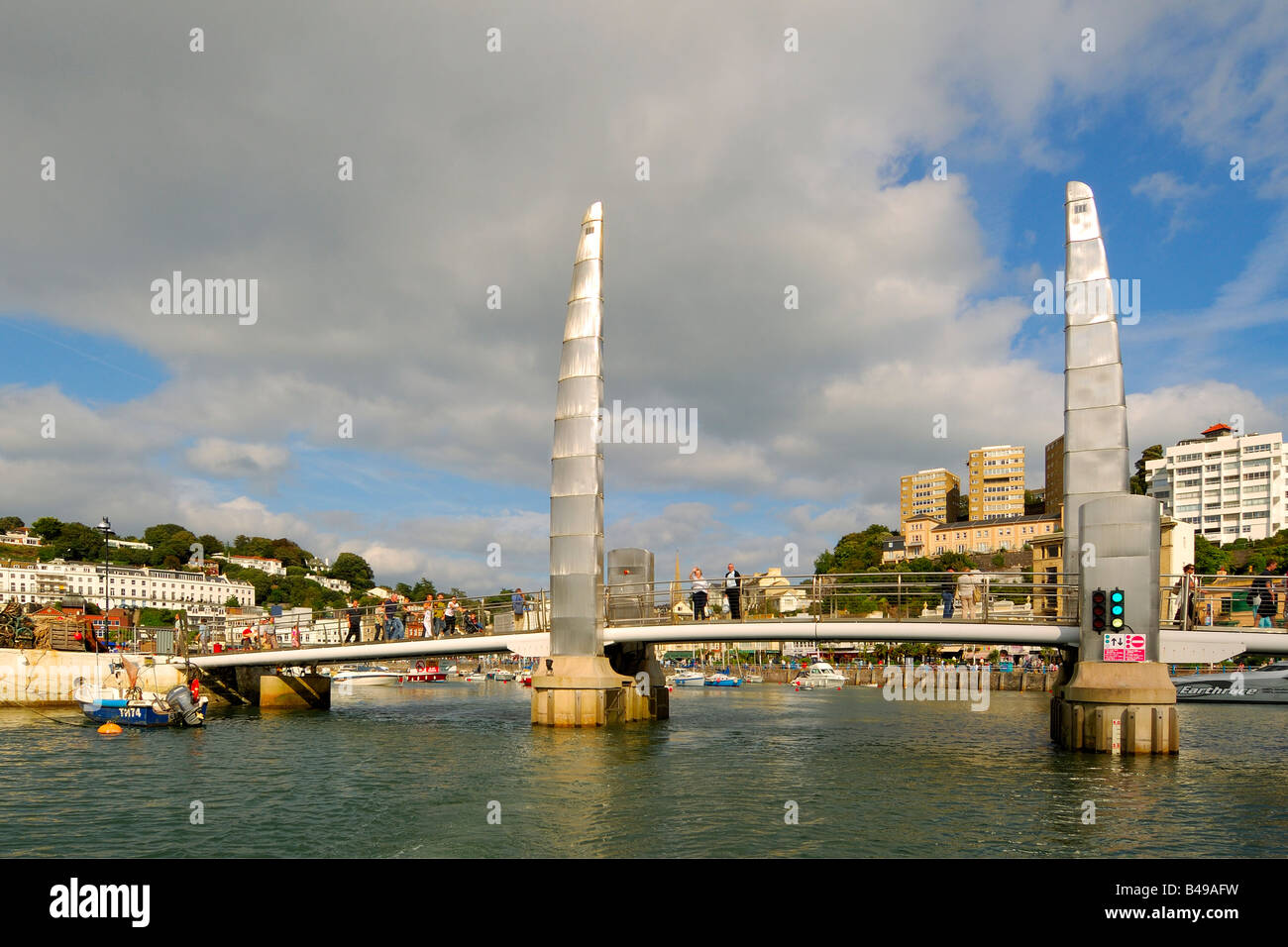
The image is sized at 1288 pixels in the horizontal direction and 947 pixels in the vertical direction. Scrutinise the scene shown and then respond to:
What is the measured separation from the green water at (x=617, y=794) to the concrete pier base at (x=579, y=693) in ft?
2.37

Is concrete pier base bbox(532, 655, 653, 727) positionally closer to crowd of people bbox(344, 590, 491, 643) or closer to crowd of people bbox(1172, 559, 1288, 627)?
crowd of people bbox(344, 590, 491, 643)

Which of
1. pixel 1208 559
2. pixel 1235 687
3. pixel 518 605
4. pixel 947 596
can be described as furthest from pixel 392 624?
pixel 1208 559

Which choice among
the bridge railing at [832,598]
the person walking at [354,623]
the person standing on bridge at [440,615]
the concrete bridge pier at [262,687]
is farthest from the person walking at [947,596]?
the concrete bridge pier at [262,687]

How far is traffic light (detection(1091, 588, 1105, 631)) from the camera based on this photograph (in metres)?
27.6

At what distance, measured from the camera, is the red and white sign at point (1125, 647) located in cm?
2764

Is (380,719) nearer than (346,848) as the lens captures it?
No

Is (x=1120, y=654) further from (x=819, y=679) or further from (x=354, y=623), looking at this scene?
(x=819, y=679)

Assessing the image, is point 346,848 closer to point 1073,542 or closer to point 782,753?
point 782,753

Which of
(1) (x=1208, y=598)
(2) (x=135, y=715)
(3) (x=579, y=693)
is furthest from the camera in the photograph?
(2) (x=135, y=715)

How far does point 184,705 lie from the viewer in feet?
126

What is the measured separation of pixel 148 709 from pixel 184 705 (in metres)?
1.31
